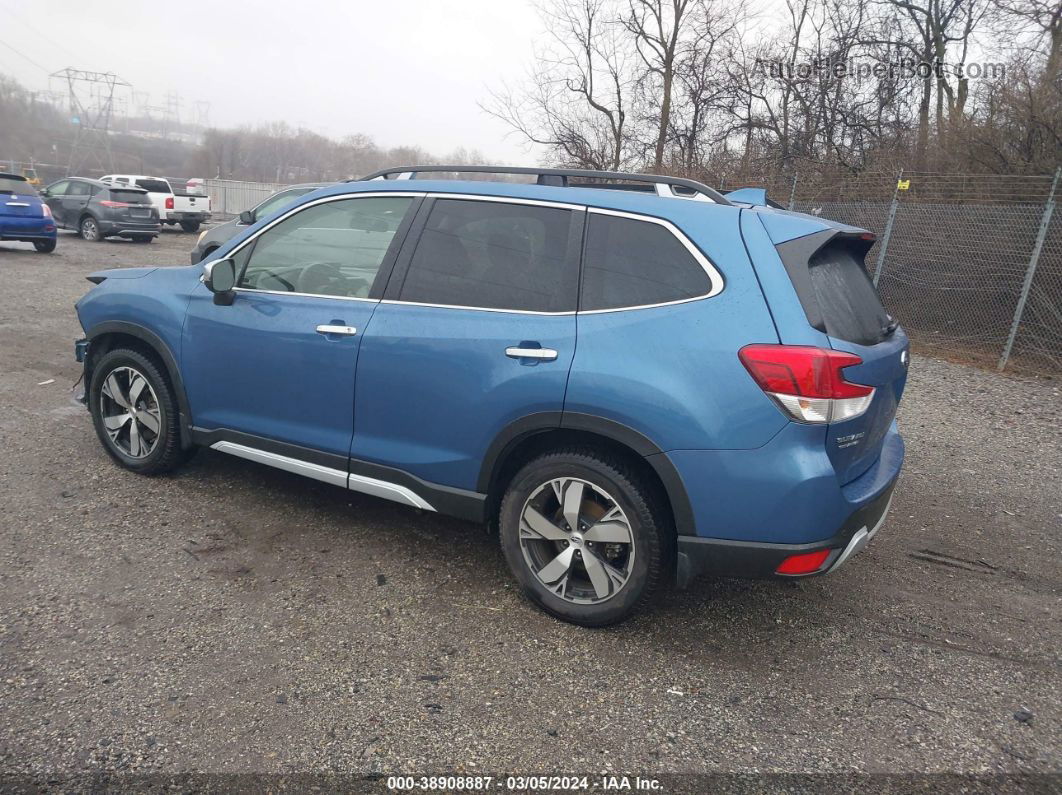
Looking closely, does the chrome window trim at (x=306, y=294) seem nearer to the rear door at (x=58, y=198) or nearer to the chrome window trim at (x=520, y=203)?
the chrome window trim at (x=520, y=203)

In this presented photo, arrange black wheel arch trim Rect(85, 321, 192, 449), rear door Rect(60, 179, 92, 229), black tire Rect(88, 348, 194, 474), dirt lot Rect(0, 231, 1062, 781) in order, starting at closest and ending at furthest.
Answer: dirt lot Rect(0, 231, 1062, 781) < black wheel arch trim Rect(85, 321, 192, 449) < black tire Rect(88, 348, 194, 474) < rear door Rect(60, 179, 92, 229)

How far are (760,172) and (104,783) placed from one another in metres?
18.2

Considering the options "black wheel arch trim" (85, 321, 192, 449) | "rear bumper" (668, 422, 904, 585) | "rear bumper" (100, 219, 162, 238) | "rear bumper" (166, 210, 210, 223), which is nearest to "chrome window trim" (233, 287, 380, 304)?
"black wheel arch trim" (85, 321, 192, 449)

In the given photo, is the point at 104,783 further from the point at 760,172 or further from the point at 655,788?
the point at 760,172

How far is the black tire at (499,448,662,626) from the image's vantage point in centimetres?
296

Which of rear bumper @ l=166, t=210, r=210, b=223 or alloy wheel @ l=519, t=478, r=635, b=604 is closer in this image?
alloy wheel @ l=519, t=478, r=635, b=604

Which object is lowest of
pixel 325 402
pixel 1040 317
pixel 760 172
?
pixel 325 402

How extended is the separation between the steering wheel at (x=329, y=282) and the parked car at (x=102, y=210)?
58.8 feet

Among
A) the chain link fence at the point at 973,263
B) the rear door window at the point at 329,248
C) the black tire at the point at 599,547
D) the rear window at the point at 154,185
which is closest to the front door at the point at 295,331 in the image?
the rear door window at the point at 329,248

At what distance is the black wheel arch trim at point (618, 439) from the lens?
2859mm

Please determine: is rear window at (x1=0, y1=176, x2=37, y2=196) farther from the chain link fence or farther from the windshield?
the chain link fence

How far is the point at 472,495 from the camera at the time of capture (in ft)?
10.9

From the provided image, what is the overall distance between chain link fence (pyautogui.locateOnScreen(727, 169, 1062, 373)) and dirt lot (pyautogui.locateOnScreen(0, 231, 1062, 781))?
20.6 feet

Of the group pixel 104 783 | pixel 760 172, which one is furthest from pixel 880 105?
pixel 104 783
